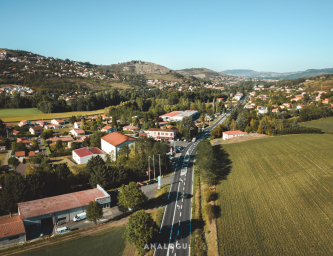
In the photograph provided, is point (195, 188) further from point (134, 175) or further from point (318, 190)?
point (318, 190)

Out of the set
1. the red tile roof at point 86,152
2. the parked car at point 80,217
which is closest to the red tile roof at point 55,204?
the parked car at point 80,217

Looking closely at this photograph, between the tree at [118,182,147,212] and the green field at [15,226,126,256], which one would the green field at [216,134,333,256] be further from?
the green field at [15,226,126,256]

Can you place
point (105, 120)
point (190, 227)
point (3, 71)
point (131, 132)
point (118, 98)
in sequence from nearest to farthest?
Result: point (190, 227) < point (131, 132) < point (105, 120) < point (118, 98) < point (3, 71)

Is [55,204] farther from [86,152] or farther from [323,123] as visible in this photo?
[323,123]

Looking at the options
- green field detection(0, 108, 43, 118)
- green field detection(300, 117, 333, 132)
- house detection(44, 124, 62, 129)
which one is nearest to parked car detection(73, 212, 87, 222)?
green field detection(300, 117, 333, 132)

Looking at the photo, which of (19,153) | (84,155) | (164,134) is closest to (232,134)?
(164,134)

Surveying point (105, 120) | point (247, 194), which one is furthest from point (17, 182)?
point (105, 120)
